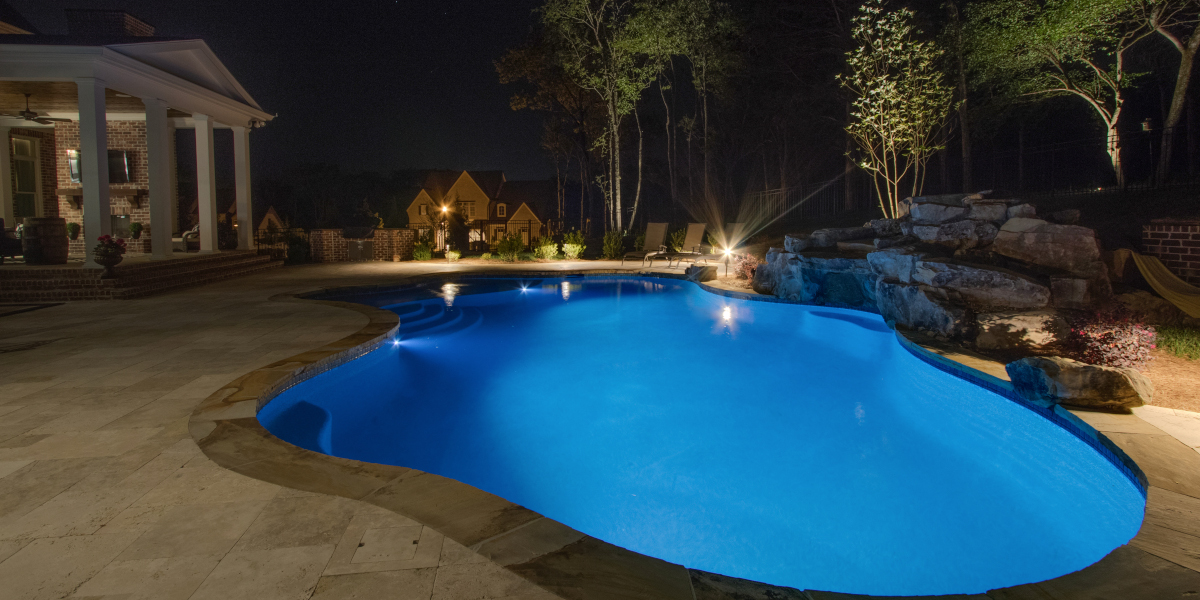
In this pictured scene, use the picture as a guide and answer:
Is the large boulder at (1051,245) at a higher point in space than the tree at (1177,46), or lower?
lower

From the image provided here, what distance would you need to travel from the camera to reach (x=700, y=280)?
10914 millimetres

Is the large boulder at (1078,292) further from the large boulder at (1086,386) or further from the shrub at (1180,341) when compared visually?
the large boulder at (1086,386)

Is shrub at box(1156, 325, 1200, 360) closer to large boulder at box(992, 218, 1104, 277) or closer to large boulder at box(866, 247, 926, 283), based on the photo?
large boulder at box(992, 218, 1104, 277)

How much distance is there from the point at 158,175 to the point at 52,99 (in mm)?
3460

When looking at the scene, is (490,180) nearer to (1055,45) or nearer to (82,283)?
(82,283)

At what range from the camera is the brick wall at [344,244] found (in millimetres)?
15609

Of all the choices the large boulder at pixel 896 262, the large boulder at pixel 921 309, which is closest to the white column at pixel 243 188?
the large boulder at pixel 896 262

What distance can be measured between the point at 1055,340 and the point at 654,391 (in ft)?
12.1

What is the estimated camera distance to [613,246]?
17016 mm

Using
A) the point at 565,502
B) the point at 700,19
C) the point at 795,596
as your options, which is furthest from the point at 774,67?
the point at 795,596

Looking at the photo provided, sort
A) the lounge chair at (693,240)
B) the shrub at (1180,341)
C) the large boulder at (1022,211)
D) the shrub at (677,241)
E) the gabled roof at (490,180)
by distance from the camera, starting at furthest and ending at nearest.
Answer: the gabled roof at (490,180), the shrub at (677,241), the lounge chair at (693,240), the large boulder at (1022,211), the shrub at (1180,341)

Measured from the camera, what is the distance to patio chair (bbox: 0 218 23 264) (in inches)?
442

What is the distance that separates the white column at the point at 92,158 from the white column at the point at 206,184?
317 cm

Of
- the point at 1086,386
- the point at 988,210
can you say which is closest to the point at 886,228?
the point at 988,210
